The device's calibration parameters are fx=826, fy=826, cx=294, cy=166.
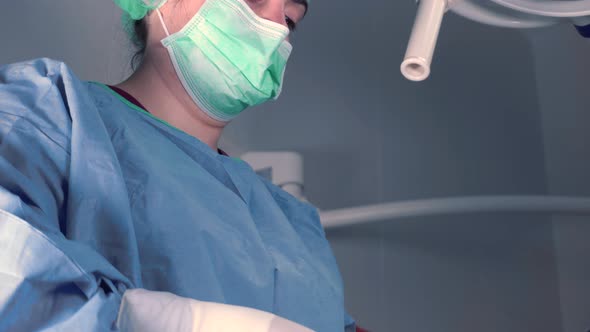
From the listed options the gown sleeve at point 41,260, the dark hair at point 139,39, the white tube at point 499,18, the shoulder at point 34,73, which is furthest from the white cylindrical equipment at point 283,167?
the gown sleeve at point 41,260

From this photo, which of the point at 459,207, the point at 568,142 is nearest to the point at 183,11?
the point at 459,207

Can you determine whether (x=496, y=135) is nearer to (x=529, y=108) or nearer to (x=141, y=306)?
(x=529, y=108)

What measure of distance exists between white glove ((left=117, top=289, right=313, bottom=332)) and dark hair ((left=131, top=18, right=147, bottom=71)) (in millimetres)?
672

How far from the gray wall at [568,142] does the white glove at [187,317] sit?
1269mm

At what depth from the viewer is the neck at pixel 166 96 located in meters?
1.17

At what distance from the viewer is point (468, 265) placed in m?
1.77

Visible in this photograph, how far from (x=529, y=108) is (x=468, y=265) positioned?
0.41 meters

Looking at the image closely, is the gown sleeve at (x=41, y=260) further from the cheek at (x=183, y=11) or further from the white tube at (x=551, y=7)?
the white tube at (x=551, y=7)

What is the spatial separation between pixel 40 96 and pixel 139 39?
39cm

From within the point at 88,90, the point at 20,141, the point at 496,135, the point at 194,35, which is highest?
the point at 496,135

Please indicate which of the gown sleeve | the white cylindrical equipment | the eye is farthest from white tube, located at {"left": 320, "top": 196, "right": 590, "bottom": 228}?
the gown sleeve

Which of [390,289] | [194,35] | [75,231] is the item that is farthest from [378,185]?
[75,231]

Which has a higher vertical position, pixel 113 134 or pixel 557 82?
pixel 557 82

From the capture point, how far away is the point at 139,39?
49.8 inches
